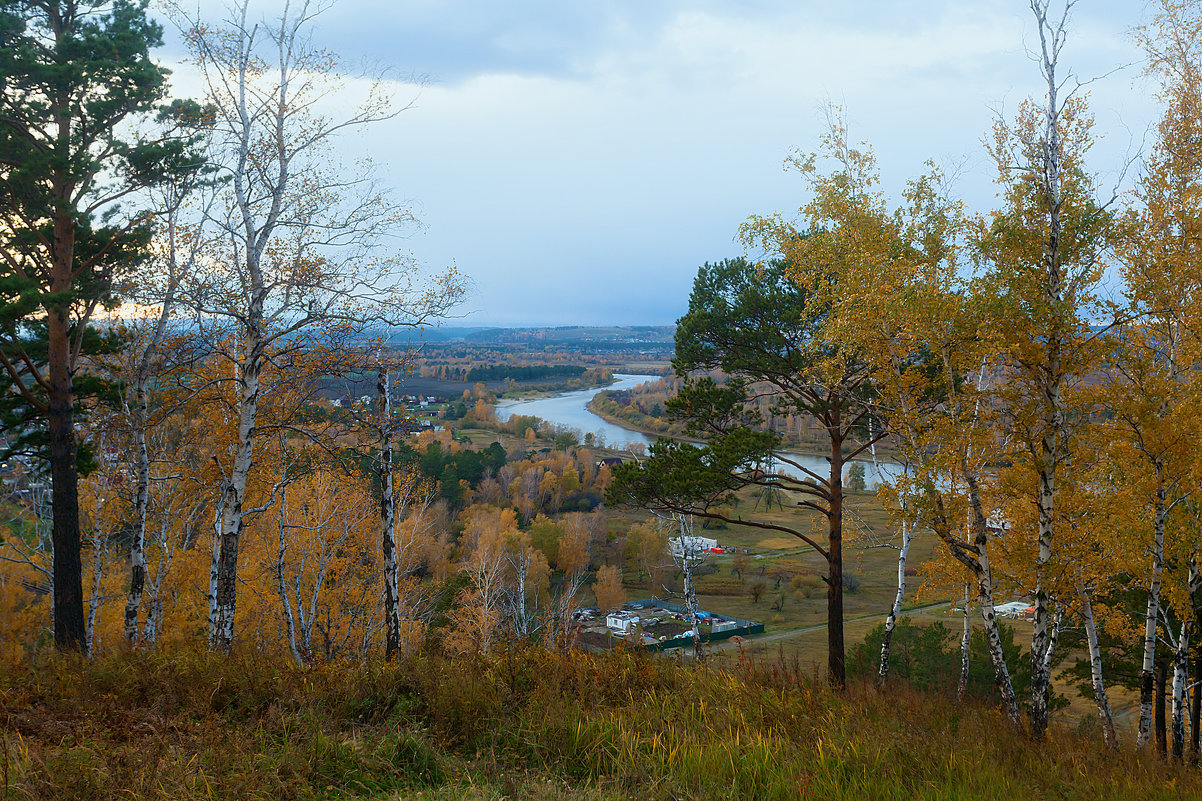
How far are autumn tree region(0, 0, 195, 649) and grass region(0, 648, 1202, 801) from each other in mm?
5109

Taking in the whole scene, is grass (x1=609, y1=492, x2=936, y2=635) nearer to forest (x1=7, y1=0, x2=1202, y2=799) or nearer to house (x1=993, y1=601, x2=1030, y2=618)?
house (x1=993, y1=601, x2=1030, y2=618)

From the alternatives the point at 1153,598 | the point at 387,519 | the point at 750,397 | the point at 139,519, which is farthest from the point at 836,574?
the point at 139,519

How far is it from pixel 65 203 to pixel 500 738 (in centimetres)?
1027

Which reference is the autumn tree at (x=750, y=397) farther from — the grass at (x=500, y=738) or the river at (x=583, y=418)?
the river at (x=583, y=418)

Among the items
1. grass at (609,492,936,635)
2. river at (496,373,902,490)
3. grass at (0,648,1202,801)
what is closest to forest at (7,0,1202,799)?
grass at (0,648,1202,801)

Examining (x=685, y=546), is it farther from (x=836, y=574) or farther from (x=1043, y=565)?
(x=1043, y=565)

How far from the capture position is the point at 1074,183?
8781mm

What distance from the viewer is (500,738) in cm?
520

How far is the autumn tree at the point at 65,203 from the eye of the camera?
966cm

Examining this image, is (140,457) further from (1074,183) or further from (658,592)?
(658,592)

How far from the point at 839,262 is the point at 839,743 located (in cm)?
828

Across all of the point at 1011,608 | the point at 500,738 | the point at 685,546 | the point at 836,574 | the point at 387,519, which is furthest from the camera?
the point at 1011,608

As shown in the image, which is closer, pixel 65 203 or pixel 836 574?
pixel 65 203

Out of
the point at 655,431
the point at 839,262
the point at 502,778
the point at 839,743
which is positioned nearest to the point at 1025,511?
the point at 839,262
